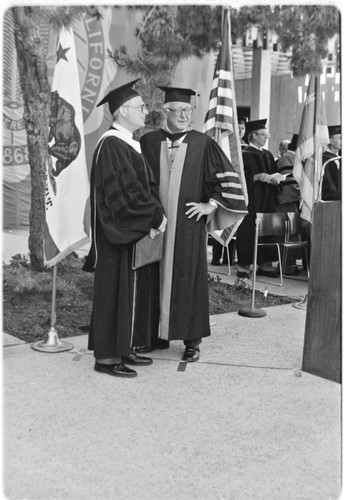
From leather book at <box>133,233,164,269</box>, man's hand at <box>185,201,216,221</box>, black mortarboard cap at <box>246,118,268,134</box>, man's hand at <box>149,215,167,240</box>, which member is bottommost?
leather book at <box>133,233,164,269</box>

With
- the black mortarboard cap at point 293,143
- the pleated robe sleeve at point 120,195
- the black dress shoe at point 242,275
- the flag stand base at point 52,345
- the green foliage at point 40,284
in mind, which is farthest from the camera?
the black mortarboard cap at point 293,143

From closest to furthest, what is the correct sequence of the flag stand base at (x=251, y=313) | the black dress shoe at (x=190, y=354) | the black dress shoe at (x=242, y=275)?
the black dress shoe at (x=190, y=354)
the flag stand base at (x=251, y=313)
the black dress shoe at (x=242, y=275)

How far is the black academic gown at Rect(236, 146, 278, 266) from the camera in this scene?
27.4 feet

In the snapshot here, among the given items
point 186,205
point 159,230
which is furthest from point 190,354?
point 186,205

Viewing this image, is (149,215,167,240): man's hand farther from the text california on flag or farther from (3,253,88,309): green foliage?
(3,253,88,309): green foliage

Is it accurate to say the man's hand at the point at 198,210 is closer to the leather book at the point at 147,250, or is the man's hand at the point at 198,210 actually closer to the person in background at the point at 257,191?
the leather book at the point at 147,250

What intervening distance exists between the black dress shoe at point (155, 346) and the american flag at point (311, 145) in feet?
8.74

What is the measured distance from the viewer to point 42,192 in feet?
21.4

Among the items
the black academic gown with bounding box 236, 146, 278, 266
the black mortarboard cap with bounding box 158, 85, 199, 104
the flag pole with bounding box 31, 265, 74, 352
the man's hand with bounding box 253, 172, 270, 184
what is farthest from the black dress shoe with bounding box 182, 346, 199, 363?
the man's hand with bounding box 253, 172, 270, 184

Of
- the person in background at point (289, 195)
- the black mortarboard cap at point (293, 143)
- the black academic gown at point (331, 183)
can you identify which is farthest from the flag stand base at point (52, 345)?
the black mortarboard cap at point (293, 143)

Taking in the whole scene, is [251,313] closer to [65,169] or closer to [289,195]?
[65,169]

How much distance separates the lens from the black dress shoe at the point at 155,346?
4664 mm

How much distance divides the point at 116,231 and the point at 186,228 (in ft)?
2.15

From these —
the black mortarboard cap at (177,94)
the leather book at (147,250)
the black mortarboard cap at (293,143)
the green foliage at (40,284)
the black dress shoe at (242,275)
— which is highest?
the black mortarboard cap at (293,143)
